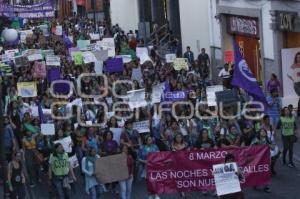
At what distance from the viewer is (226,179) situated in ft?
44.1

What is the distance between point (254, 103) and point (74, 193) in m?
4.81

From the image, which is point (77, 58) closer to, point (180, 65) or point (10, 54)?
point (10, 54)

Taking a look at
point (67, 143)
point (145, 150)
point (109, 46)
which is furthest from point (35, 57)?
point (145, 150)

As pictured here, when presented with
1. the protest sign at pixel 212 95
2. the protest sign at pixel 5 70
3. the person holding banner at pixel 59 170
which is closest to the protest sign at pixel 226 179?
the person holding banner at pixel 59 170

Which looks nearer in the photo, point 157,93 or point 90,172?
point 90,172

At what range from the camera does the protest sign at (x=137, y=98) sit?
65.4 ft

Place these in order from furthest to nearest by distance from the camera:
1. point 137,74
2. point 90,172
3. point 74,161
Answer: point 137,74
point 74,161
point 90,172

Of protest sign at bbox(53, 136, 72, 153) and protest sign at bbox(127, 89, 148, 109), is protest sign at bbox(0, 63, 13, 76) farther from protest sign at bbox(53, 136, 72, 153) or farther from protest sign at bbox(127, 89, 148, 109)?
protest sign at bbox(53, 136, 72, 153)

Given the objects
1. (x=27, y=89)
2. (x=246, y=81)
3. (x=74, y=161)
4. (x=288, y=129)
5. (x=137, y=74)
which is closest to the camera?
(x=74, y=161)

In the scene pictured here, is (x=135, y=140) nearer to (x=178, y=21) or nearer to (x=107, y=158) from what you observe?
(x=107, y=158)

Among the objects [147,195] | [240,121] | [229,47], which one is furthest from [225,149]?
[229,47]

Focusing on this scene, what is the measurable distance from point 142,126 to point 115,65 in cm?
813

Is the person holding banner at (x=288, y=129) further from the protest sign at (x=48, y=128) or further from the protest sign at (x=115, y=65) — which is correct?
the protest sign at (x=115, y=65)

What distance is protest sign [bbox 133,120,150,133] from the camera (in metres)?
18.0
